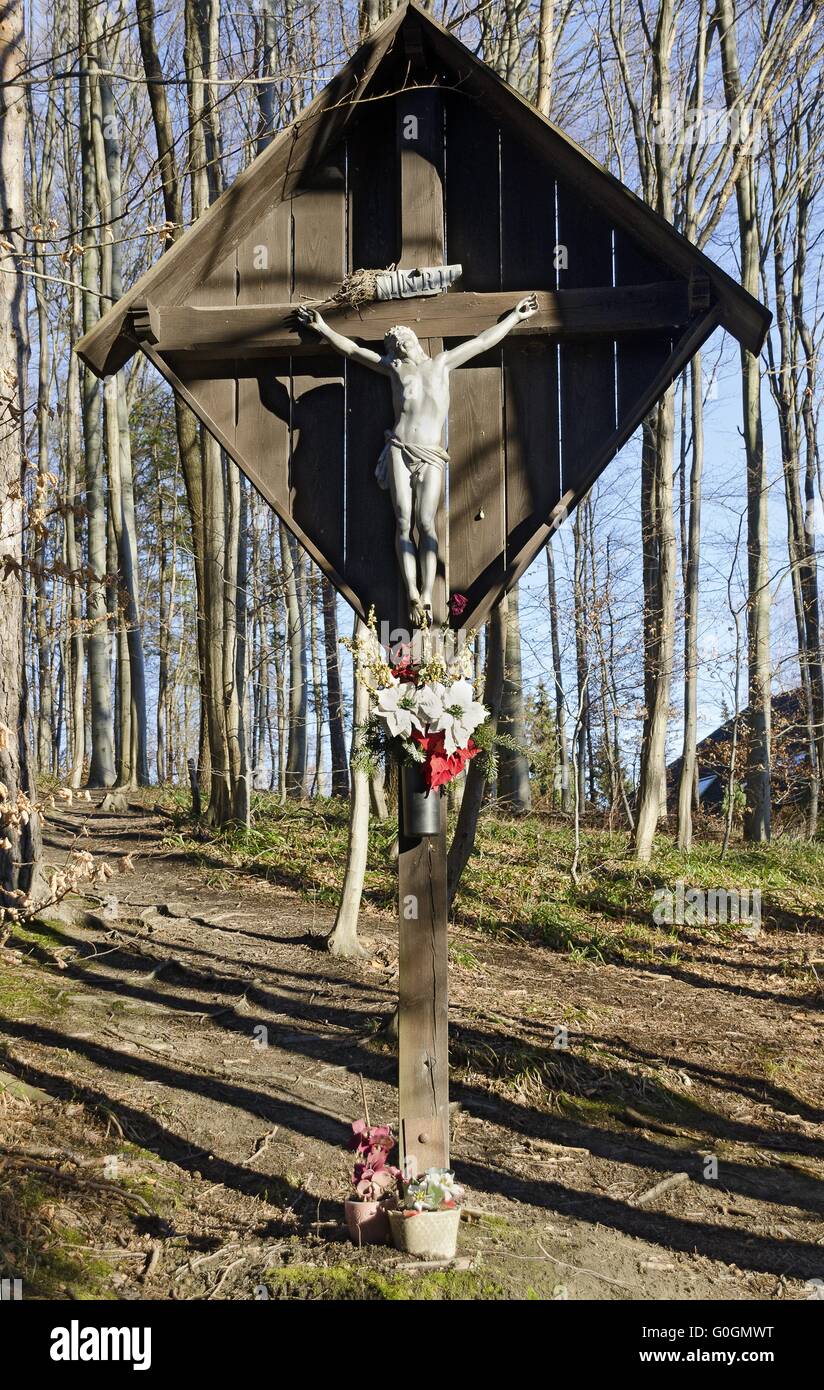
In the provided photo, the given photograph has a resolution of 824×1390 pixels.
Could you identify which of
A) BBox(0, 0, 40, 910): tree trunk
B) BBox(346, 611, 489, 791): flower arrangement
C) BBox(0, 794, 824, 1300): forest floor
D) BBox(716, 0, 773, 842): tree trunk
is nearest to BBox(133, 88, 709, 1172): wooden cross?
BBox(346, 611, 489, 791): flower arrangement

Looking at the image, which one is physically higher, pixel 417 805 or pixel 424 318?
pixel 424 318

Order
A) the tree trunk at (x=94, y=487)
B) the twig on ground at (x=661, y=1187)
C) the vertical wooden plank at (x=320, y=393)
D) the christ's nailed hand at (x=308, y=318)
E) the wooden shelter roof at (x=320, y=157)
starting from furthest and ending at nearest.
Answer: the tree trunk at (x=94, y=487) → the twig on ground at (x=661, y=1187) → the vertical wooden plank at (x=320, y=393) → the christ's nailed hand at (x=308, y=318) → the wooden shelter roof at (x=320, y=157)

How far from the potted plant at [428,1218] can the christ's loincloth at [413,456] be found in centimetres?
252

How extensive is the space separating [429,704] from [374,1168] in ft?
5.49

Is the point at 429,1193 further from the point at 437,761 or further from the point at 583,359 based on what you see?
the point at 583,359

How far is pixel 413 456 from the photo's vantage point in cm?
411

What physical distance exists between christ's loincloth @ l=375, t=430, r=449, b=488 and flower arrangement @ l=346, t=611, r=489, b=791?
1.94 feet

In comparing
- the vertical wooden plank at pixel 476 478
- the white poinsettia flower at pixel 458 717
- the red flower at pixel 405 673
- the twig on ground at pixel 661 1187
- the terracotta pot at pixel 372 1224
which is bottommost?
the twig on ground at pixel 661 1187

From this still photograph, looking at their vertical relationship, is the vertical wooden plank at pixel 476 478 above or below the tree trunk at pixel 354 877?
above

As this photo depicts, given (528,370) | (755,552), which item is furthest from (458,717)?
(755,552)

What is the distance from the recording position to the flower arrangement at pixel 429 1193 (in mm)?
3752

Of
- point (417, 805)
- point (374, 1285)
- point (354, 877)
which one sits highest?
Result: point (417, 805)

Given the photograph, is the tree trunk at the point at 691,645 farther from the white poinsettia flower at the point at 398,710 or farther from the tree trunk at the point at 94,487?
the white poinsettia flower at the point at 398,710

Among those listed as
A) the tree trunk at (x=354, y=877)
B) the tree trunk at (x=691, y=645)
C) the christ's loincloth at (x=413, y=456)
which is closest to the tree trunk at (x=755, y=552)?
the tree trunk at (x=691, y=645)
